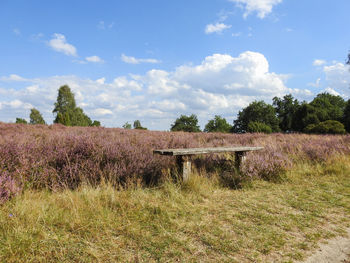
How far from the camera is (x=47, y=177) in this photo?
3715 millimetres

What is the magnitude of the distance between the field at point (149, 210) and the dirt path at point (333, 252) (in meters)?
0.10

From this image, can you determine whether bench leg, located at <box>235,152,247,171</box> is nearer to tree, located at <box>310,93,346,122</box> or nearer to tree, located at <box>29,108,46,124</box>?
tree, located at <box>310,93,346,122</box>

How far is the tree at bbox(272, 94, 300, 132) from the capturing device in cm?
5623

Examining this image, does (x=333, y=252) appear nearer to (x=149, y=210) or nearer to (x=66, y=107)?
(x=149, y=210)

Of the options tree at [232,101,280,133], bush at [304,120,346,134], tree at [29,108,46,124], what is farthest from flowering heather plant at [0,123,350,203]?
tree at [232,101,280,133]

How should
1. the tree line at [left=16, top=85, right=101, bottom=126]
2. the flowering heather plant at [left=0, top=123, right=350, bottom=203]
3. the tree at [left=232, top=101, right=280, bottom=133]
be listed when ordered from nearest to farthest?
the flowering heather plant at [left=0, top=123, right=350, bottom=203], the tree line at [left=16, top=85, right=101, bottom=126], the tree at [left=232, top=101, right=280, bottom=133]

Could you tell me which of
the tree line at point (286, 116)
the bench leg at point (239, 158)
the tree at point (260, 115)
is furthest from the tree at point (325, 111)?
the bench leg at point (239, 158)

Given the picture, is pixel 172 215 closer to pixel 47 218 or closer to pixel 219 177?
pixel 47 218

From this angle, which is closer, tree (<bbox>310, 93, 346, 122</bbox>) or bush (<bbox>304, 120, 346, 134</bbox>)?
bush (<bbox>304, 120, 346, 134</bbox>)

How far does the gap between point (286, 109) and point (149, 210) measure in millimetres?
64656

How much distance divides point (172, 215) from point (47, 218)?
1506 millimetres

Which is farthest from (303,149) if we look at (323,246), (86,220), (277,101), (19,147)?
(277,101)

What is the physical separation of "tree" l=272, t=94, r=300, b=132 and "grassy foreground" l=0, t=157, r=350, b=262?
57432 millimetres

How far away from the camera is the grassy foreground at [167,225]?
2131 millimetres
